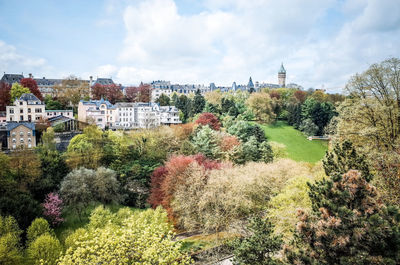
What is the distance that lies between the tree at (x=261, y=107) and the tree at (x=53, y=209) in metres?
37.3

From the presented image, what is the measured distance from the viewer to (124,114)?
49.0m

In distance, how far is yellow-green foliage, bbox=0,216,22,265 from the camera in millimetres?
12219

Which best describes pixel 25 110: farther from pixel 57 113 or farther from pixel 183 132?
pixel 183 132

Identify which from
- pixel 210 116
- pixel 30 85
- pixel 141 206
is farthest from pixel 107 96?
pixel 141 206

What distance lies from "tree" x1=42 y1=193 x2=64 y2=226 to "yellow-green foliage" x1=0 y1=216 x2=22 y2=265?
3.47 meters

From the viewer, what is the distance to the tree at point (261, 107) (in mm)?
48781

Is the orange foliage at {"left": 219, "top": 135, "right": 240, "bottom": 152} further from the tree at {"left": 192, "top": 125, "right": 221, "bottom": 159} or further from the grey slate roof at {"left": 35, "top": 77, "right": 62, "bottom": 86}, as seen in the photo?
the grey slate roof at {"left": 35, "top": 77, "right": 62, "bottom": 86}

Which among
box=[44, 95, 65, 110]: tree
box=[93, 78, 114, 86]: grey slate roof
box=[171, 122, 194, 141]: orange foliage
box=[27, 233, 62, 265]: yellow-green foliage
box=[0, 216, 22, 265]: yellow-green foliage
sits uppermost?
box=[93, 78, 114, 86]: grey slate roof

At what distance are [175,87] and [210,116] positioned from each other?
60708 millimetres

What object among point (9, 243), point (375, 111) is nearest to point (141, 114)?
point (9, 243)

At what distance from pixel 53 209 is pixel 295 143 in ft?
115

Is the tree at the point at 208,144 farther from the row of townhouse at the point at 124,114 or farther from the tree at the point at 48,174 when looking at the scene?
the row of townhouse at the point at 124,114

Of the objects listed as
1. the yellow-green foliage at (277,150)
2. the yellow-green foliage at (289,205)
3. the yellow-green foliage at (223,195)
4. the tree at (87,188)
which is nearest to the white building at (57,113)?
the tree at (87,188)

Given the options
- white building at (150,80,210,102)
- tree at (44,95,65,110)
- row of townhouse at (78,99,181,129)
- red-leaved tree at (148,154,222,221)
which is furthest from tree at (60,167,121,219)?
white building at (150,80,210,102)
